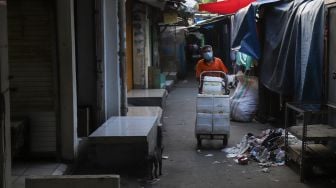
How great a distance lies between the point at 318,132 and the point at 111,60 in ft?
14.7

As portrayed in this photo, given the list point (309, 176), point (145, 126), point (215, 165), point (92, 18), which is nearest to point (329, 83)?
point (309, 176)

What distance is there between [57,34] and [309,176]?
13.9 feet

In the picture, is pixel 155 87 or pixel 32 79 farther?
pixel 155 87

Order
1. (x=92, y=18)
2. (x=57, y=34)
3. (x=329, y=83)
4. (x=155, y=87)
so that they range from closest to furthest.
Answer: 1. (x=57, y=34)
2. (x=329, y=83)
3. (x=92, y=18)
4. (x=155, y=87)

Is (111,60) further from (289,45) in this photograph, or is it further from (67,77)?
(289,45)

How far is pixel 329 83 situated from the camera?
8398 mm

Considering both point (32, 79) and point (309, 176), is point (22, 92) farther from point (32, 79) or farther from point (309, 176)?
point (309, 176)

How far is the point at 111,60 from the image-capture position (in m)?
10.4

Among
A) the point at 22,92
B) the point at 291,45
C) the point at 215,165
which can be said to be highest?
the point at 291,45

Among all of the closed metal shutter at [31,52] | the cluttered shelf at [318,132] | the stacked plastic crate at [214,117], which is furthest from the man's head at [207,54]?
the closed metal shutter at [31,52]

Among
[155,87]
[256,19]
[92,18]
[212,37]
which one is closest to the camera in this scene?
[92,18]

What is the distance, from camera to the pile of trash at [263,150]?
888cm

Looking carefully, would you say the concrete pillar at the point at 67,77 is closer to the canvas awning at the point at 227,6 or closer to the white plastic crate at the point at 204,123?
the white plastic crate at the point at 204,123

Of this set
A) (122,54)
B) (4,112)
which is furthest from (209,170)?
(4,112)
